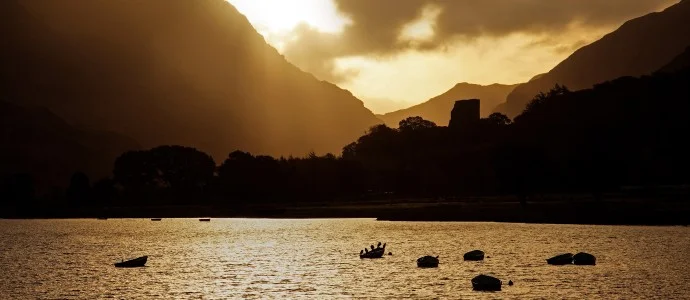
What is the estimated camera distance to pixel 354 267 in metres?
98.1

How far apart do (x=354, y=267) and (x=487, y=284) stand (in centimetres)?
3158

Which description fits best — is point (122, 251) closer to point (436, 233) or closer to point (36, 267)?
point (36, 267)

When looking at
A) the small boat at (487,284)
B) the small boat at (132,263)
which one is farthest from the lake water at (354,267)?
the small boat at (132,263)

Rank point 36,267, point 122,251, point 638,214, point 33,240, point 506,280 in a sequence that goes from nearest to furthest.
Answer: point 506,280
point 36,267
point 122,251
point 638,214
point 33,240

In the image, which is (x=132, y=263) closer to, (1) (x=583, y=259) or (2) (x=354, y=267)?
(2) (x=354, y=267)

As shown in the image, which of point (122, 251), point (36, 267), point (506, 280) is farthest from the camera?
point (122, 251)

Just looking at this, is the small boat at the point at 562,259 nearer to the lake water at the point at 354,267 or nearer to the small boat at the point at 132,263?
the lake water at the point at 354,267

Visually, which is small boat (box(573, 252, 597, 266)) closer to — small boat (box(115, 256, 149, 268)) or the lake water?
the lake water

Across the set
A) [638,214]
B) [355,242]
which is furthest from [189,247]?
[638,214]

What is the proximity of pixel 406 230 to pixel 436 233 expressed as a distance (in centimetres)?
1758

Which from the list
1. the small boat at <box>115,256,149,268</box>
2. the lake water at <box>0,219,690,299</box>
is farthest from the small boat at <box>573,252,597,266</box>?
the small boat at <box>115,256,149,268</box>

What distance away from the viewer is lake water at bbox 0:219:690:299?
240 ft

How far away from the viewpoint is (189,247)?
146 metres

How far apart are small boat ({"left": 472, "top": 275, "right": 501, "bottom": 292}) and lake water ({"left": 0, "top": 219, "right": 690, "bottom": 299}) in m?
1.36
